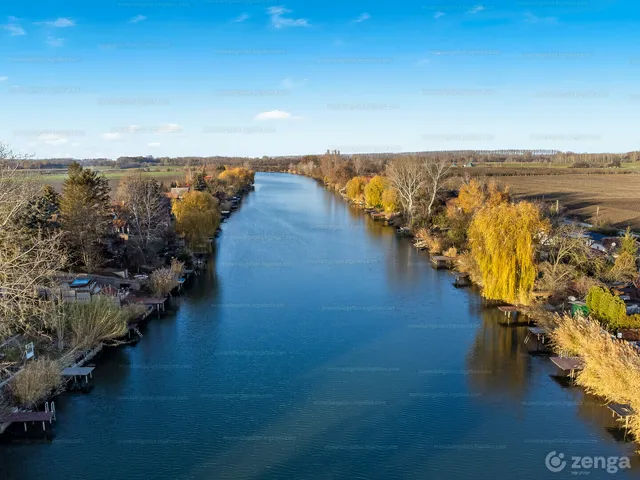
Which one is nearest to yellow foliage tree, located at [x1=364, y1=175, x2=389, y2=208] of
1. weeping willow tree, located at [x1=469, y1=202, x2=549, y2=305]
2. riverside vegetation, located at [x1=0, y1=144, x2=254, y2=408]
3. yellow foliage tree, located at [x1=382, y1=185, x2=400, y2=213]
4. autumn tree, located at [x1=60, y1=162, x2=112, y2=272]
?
yellow foliage tree, located at [x1=382, y1=185, x2=400, y2=213]

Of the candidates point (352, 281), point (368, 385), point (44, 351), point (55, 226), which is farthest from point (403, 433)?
point (55, 226)

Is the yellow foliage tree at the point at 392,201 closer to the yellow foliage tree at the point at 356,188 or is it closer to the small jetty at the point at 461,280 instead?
the yellow foliage tree at the point at 356,188

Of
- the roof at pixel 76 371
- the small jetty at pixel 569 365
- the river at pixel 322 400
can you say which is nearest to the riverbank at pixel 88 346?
the roof at pixel 76 371

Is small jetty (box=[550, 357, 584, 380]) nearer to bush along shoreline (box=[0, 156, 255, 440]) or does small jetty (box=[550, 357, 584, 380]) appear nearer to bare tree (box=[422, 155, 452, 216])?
bush along shoreline (box=[0, 156, 255, 440])

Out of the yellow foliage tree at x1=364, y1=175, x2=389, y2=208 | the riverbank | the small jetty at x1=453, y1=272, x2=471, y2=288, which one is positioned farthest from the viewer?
the yellow foliage tree at x1=364, y1=175, x2=389, y2=208

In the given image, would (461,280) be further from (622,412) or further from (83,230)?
(83,230)

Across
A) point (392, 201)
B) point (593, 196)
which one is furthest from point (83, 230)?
point (593, 196)

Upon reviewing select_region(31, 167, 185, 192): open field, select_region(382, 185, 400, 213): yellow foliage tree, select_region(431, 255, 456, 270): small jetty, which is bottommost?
select_region(431, 255, 456, 270): small jetty
